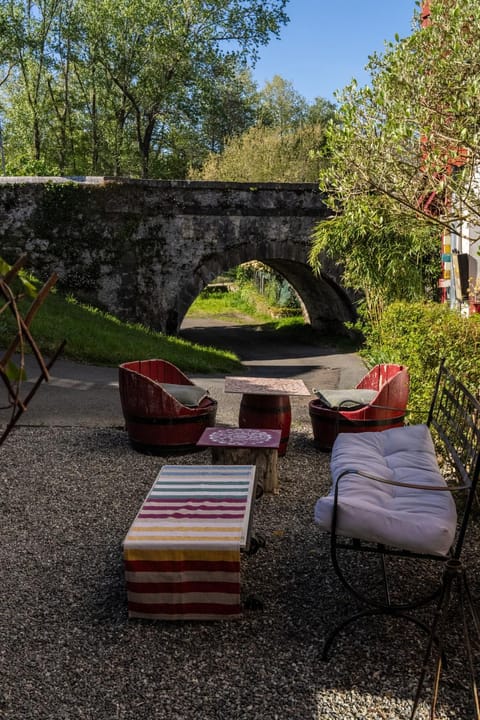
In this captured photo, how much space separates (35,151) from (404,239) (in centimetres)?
2276

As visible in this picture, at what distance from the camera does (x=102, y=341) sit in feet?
46.8

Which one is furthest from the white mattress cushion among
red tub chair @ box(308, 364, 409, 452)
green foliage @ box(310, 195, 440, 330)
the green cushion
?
green foliage @ box(310, 195, 440, 330)

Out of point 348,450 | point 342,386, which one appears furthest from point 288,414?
point 342,386

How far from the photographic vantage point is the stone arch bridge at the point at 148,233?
60.2ft

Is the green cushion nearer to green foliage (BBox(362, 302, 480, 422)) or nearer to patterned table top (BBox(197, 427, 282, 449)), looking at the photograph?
patterned table top (BBox(197, 427, 282, 449))

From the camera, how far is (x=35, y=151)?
106ft

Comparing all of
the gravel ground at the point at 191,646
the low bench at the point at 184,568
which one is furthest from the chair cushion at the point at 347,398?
the low bench at the point at 184,568

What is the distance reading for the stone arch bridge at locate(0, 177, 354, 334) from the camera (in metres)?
18.4

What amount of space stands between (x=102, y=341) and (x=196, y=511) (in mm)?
10429

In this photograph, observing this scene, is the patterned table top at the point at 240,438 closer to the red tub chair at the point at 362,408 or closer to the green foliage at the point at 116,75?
the red tub chair at the point at 362,408

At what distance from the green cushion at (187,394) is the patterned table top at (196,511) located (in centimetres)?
217

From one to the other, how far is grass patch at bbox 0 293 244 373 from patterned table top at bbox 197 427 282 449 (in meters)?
7.00

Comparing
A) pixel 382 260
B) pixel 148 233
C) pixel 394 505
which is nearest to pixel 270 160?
pixel 148 233

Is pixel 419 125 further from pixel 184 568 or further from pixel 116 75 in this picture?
pixel 116 75
